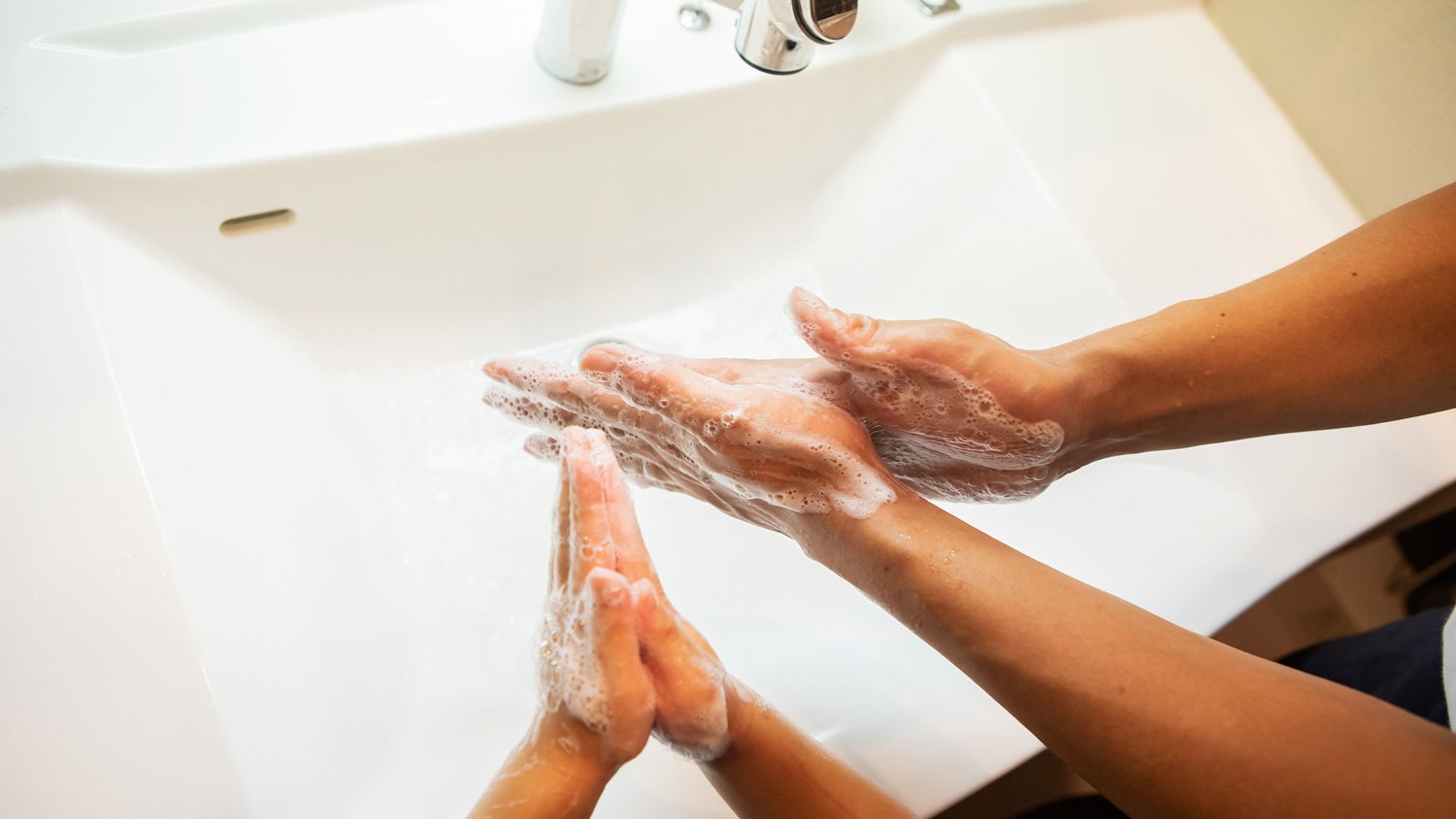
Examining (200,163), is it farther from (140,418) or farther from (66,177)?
(140,418)

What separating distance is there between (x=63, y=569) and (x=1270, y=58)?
1.02m

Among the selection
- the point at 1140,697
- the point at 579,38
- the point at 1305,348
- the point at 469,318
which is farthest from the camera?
the point at 469,318

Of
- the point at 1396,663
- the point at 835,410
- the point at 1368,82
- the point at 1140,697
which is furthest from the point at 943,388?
the point at 1368,82

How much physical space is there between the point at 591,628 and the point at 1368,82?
0.80 m

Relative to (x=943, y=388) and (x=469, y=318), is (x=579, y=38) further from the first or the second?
(x=943, y=388)

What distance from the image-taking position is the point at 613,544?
0.52m

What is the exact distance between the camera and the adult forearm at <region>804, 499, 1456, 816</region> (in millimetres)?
412

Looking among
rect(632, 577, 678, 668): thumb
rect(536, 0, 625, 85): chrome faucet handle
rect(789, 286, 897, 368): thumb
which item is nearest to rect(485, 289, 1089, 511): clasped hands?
rect(789, 286, 897, 368): thumb

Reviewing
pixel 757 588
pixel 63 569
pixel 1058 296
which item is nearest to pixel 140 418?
pixel 63 569

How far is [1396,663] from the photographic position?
27.5 inches

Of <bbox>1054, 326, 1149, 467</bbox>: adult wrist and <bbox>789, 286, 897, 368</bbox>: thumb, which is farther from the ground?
<bbox>789, 286, 897, 368</bbox>: thumb

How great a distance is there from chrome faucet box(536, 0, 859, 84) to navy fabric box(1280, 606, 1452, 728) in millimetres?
575

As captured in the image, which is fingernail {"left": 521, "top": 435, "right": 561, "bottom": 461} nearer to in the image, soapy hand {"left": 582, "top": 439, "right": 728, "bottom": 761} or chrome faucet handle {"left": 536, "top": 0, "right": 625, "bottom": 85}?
soapy hand {"left": 582, "top": 439, "right": 728, "bottom": 761}

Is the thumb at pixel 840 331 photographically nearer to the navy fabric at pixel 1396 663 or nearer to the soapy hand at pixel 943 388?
the soapy hand at pixel 943 388
